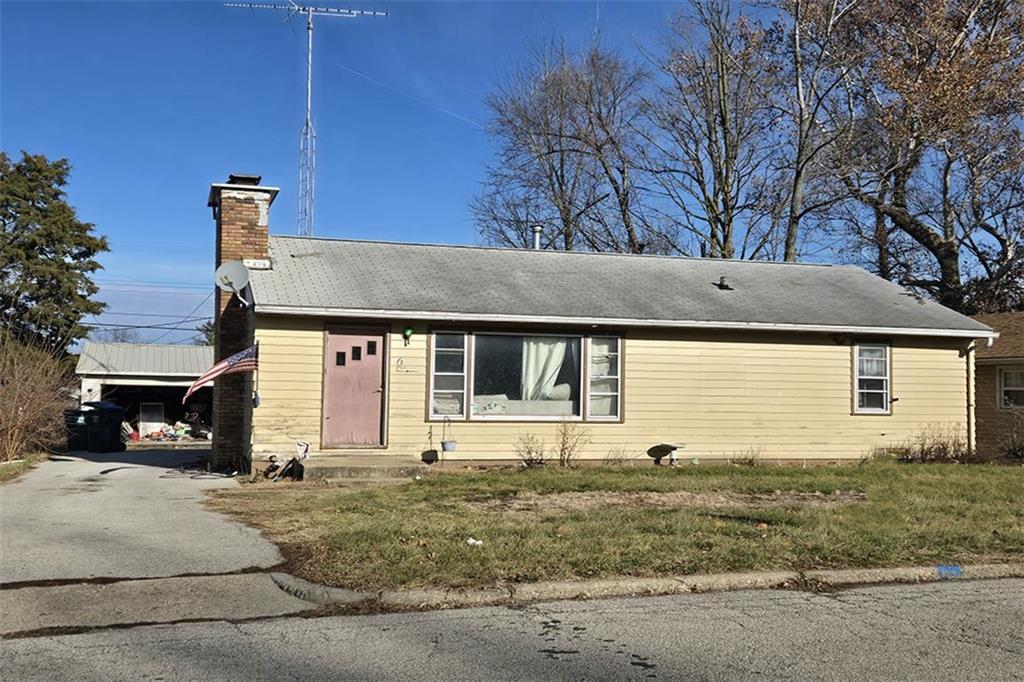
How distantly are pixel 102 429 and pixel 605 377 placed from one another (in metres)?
14.3

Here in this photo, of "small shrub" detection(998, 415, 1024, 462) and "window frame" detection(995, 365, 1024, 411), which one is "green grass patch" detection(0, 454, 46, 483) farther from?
"window frame" detection(995, 365, 1024, 411)

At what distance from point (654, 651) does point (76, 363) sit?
35141 millimetres

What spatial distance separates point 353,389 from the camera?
14.5 meters

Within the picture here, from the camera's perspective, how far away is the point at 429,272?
16.6m

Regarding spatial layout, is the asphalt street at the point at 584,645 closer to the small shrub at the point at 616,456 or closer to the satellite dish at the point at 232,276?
the small shrub at the point at 616,456

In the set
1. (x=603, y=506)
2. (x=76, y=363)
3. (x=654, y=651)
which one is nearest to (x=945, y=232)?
(x=603, y=506)

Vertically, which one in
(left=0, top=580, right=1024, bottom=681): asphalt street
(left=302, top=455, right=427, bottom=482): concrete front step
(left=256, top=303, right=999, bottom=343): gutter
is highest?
(left=256, top=303, right=999, bottom=343): gutter

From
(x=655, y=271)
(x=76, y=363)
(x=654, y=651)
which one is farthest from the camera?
(x=76, y=363)

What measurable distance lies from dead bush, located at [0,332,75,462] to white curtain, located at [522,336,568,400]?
9.53 metres

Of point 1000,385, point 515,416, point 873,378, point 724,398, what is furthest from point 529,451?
point 1000,385

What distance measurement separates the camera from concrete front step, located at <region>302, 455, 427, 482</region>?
512 inches

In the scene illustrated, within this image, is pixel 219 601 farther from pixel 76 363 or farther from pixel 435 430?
pixel 76 363

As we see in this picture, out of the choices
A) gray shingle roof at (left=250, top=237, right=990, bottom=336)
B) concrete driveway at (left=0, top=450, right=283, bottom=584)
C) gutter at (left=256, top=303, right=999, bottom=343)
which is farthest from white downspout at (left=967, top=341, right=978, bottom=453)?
concrete driveway at (left=0, top=450, right=283, bottom=584)

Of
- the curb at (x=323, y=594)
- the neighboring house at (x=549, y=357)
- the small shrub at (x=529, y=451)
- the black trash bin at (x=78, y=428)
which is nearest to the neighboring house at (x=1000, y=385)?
the neighboring house at (x=549, y=357)
